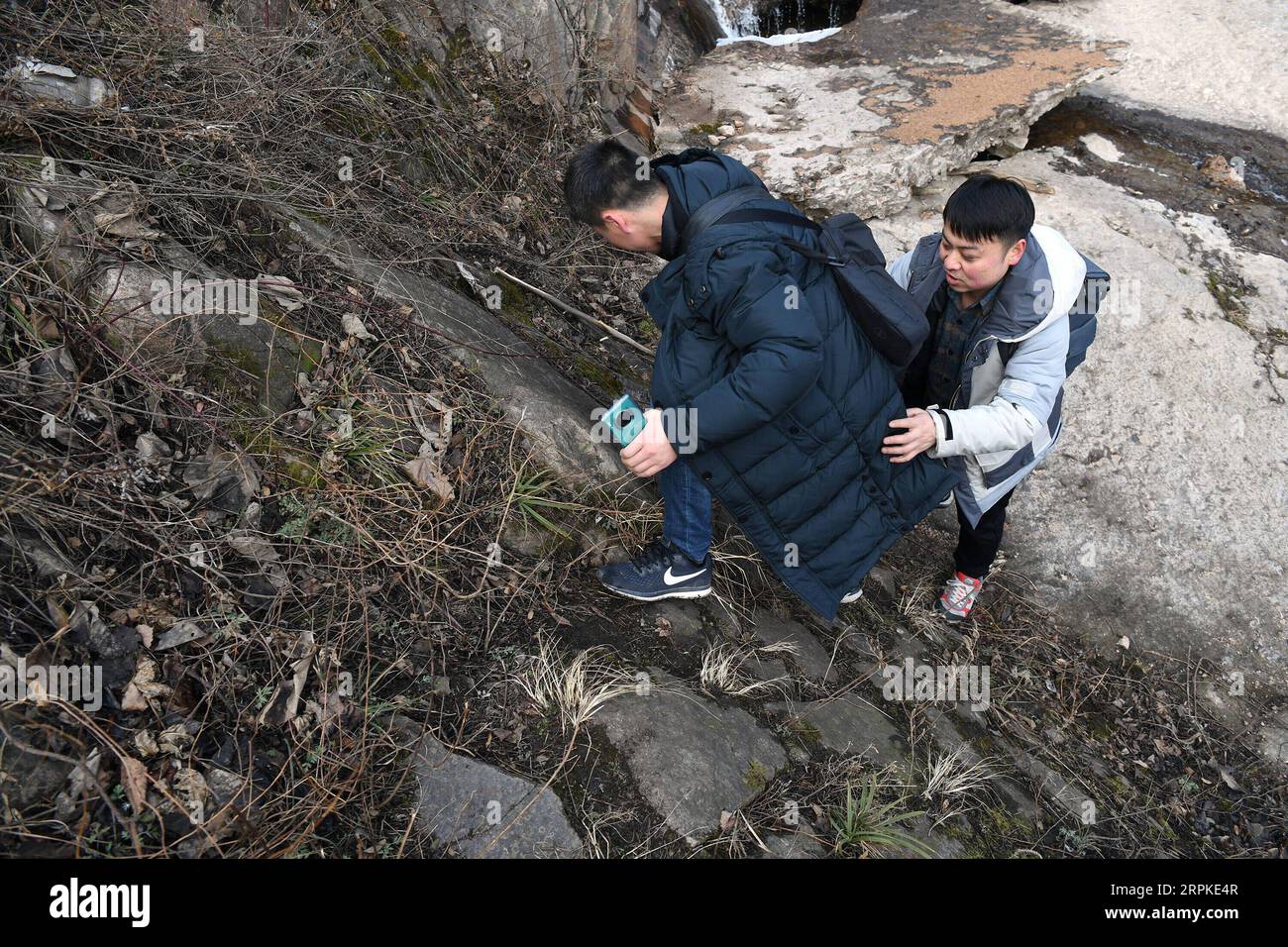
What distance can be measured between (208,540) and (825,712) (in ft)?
6.88

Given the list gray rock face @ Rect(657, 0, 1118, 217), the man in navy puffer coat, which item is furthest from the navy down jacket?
gray rock face @ Rect(657, 0, 1118, 217)

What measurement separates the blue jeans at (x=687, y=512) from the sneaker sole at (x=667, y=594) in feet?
0.44

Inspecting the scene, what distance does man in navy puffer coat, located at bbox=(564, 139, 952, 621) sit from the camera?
7.12 ft

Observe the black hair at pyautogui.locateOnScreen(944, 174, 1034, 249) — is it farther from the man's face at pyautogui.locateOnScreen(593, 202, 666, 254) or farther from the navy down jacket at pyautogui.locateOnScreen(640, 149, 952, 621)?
the man's face at pyautogui.locateOnScreen(593, 202, 666, 254)

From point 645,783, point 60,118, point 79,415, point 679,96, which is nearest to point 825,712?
point 645,783

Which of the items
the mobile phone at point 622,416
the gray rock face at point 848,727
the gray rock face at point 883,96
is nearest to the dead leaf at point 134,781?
the mobile phone at point 622,416

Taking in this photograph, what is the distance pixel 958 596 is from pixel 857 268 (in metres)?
1.80

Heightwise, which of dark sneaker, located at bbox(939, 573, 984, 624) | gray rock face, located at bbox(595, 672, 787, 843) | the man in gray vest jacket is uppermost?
the man in gray vest jacket

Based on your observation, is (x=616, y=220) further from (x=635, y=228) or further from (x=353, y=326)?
(x=353, y=326)

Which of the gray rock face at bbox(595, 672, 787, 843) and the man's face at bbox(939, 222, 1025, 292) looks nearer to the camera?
the gray rock face at bbox(595, 672, 787, 843)

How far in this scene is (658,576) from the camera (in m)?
2.89

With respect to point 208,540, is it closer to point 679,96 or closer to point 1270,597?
point 1270,597

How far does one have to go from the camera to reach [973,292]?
2695 mm

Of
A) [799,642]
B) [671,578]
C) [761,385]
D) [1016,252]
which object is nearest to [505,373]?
[671,578]
